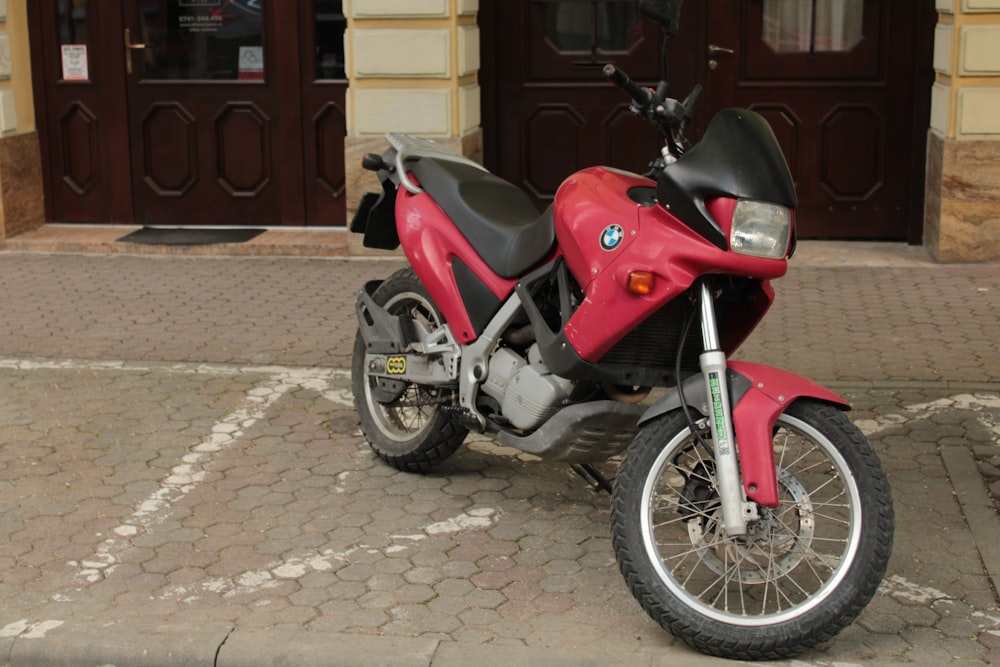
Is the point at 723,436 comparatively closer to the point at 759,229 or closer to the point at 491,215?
the point at 759,229

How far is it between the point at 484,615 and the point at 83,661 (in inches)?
45.3

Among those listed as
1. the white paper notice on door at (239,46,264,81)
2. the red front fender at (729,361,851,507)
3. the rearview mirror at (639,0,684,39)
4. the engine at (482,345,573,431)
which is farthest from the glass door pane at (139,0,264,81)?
the red front fender at (729,361,851,507)

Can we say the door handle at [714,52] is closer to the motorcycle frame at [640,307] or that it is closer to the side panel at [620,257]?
the motorcycle frame at [640,307]

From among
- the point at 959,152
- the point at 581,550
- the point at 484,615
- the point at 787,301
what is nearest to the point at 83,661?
the point at 484,615

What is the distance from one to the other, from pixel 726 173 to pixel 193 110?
22.9 feet

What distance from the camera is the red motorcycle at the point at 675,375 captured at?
416 cm

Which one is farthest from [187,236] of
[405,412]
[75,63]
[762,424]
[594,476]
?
[762,424]

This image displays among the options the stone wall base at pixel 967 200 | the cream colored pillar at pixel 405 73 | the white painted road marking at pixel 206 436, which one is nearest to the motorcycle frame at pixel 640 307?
the white painted road marking at pixel 206 436

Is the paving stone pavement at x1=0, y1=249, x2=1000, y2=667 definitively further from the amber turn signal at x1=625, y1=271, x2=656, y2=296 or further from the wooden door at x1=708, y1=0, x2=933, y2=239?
the wooden door at x1=708, y1=0, x2=933, y2=239

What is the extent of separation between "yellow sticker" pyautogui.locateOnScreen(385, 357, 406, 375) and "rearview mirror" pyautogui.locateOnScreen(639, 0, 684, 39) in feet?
5.82

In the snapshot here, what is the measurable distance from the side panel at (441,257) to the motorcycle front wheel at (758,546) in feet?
3.29

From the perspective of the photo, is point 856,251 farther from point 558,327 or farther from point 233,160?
point 558,327

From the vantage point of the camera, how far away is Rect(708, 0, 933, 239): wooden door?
9875 millimetres

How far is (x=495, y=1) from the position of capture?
10180mm
